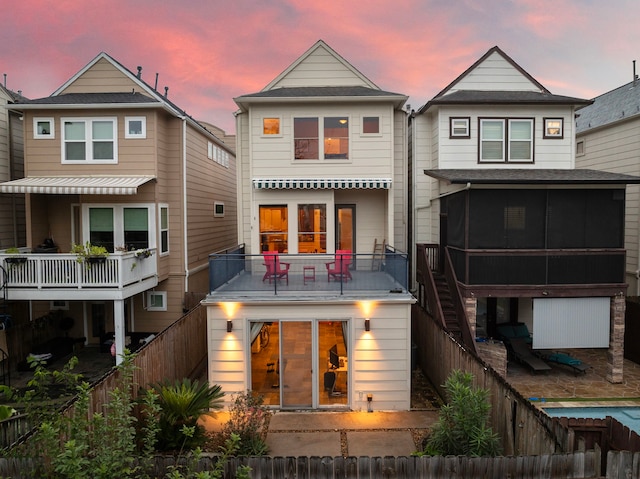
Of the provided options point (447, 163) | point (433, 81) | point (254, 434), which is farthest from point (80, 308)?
point (433, 81)

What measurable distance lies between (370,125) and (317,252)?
495 cm

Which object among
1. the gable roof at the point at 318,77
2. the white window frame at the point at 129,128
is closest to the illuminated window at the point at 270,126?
the gable roof at the point at 318,77

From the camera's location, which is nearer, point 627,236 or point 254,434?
point 254,434

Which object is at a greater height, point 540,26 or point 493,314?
point 540,26

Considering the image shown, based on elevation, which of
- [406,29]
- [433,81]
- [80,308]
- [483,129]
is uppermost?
[433,81]

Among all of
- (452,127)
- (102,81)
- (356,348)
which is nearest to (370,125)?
(452,127)

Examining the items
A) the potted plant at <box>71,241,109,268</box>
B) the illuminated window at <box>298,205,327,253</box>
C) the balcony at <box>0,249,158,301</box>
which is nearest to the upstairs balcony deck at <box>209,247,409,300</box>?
the illuminated window at <box>298,205,327,253</box>

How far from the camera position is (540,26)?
19422mm

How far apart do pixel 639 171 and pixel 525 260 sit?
7.90m

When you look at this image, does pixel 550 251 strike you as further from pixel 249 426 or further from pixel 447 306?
pixel 249 426

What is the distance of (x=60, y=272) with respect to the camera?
1258 cm

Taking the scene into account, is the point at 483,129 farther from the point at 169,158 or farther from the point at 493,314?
the point at 169,158

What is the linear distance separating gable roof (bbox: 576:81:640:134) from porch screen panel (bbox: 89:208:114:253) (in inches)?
721

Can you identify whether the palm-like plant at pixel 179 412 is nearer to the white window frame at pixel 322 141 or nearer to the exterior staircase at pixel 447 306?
the exterior staircase at pixel 447 306
